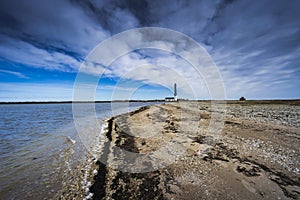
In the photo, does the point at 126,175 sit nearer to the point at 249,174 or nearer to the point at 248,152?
the point at 249,174

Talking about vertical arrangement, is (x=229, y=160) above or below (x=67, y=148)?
above

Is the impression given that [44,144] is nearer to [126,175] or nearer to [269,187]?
A: [126,175]

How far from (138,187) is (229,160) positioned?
13.8 ft

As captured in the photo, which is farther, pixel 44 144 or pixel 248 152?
pixel 44 144

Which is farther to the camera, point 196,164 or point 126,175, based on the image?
point 196,164

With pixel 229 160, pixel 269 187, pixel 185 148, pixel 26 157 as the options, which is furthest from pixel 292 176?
pixel 26 157

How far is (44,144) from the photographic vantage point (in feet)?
30.8

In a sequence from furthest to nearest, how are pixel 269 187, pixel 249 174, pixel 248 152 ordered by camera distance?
pixel 248 152, pixel 249 174, pixel 269 187

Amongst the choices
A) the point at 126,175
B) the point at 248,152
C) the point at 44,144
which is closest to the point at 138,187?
the point at 126,175

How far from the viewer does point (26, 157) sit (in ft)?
23.6

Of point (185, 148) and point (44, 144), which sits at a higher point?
point (185, 148)

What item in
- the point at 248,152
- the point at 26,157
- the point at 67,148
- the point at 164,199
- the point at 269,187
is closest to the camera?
the point at 164,199

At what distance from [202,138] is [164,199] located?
5966 mm

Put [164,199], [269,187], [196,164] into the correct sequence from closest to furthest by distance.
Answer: [164,199], [269,187], [196,164]
